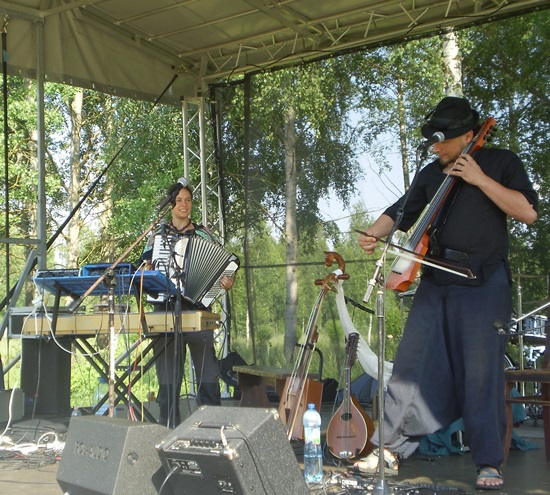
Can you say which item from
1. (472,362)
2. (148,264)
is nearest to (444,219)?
(472,362)

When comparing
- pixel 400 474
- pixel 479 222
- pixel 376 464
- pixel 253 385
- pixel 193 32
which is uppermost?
pixel 193 32

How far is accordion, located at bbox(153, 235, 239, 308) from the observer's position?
524 cm

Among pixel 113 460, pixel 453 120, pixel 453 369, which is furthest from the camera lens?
pixel 453 369

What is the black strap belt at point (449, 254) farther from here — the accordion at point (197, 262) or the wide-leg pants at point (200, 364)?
the wide-leg pants at point (200, 364)

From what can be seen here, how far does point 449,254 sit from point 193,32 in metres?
4.69

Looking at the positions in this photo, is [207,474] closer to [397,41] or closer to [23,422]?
[23,422]

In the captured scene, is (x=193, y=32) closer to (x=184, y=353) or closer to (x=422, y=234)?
(x=184, y=353)

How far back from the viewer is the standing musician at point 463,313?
3.78 metres

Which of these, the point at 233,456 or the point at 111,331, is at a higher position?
the point at 111,331

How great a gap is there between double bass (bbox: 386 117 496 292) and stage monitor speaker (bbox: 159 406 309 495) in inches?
45.8

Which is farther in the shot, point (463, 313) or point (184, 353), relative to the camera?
point (184, 353)

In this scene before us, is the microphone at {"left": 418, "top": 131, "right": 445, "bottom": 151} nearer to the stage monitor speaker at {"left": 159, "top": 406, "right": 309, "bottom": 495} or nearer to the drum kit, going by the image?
the stage monitor speaker at {"left": 159, "top": 406, "right": 309, "bottom": 495}

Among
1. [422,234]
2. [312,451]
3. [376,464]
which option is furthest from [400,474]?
[422,234]

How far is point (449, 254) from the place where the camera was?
12.6 ft
